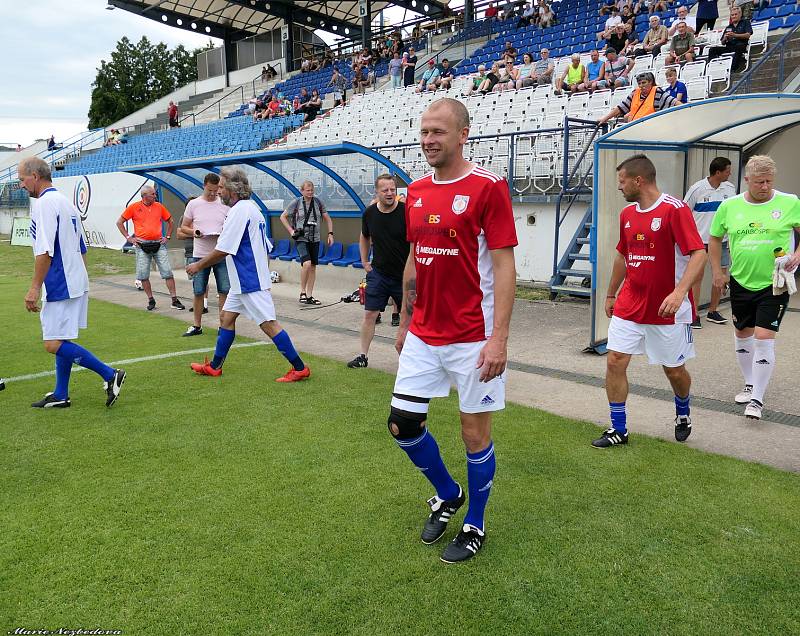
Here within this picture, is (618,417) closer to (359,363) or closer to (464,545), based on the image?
(464,545)

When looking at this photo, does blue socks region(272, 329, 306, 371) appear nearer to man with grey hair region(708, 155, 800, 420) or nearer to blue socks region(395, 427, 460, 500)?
blue socks region(395, 427, 460, 500)

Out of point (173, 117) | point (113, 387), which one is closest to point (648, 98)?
point (113, 387)

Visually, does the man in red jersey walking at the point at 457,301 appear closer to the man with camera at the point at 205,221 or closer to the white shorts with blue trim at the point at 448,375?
the white shorts with blue trim at the point at 448,375

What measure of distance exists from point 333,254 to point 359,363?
20.5 feet

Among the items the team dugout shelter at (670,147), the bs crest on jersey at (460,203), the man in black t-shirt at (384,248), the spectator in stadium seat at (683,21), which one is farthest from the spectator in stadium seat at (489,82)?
the bs crest on jersey at (460,203)

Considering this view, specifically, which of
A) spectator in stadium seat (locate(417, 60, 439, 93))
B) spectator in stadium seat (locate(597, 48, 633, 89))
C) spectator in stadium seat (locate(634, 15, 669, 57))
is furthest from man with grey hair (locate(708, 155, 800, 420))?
spectator in stadium seat (locate(417, 60, 439, 93))

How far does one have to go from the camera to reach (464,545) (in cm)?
304

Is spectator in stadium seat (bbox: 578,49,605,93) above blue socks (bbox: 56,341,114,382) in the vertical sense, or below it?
above

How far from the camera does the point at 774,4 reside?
13594 mm

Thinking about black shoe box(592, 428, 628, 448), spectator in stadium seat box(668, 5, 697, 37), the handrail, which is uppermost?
spectator in stadium seat box(668, 5, 697, 37)

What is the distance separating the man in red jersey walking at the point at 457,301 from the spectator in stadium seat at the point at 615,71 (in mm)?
11630

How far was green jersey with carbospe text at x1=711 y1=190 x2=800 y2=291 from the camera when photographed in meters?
4.64

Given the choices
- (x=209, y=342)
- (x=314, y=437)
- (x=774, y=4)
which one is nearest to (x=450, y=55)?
(x=774, y=4)

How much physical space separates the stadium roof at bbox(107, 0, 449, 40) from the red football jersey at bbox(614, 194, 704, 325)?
28323mm
